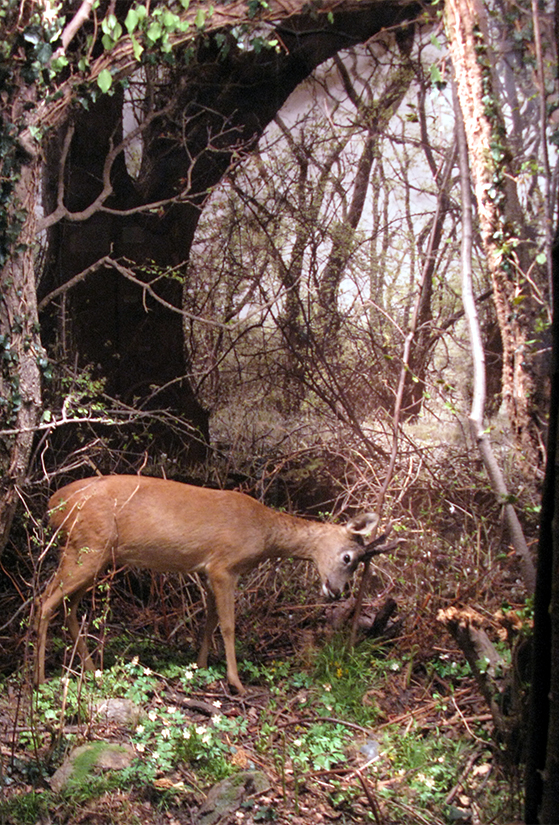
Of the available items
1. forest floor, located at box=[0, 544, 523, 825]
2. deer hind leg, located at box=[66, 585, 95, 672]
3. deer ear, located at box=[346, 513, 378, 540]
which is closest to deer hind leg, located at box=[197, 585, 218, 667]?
forest floor, located at box=[0, 544, 523, 825]

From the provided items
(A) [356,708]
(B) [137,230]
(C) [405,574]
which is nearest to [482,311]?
(C) [405,574]

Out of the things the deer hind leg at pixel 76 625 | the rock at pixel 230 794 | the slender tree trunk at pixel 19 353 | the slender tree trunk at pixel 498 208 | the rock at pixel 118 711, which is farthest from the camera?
the deer hind leg at pixel 76 625

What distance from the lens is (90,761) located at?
357 centimetres

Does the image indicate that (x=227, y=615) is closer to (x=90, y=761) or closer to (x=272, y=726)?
(x=272, y=726)

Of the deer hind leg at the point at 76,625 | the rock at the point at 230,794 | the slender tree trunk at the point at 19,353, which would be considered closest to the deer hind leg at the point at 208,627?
the deer hind leg at the point at 76,625

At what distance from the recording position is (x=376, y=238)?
6.25 metres

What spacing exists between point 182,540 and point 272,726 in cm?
123

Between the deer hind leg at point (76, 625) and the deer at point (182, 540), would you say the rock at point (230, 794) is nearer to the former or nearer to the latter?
the deer at point (182, 540)

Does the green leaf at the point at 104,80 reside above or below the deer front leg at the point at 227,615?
above

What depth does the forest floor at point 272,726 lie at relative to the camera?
11.3ft

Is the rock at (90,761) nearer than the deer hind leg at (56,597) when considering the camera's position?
Yes

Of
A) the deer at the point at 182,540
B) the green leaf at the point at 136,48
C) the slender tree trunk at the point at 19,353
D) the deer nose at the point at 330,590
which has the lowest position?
the deer nose at the point at 330,590

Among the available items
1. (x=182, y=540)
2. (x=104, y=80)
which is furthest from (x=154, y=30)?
(x=182, y=540)

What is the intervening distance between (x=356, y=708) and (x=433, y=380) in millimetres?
2694
